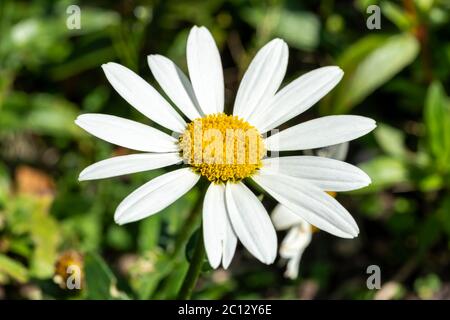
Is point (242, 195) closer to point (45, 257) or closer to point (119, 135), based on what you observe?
point (119, 135)

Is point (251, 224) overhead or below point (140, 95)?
below

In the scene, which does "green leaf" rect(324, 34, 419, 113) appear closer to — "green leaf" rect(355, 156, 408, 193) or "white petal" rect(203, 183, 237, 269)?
"green leaf" rect(355, 156, 408, 193)

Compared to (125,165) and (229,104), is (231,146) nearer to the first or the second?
(125,165)

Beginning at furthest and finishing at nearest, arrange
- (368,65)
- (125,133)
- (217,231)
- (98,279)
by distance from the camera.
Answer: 1. (368,65)
2. (98,279)
3. (125,133)
4. (217,231)

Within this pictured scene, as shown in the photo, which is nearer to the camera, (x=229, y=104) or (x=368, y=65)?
(x=368, y=65)

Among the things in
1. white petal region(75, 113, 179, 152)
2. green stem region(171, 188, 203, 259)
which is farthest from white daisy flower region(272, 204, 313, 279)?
white petal region(75, 113, 179, 152)

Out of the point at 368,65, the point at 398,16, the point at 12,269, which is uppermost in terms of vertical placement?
the point at 398,16

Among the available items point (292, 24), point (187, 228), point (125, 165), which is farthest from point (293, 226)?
point (292, 24)

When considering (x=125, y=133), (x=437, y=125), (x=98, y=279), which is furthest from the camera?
(x=437, y=125)
